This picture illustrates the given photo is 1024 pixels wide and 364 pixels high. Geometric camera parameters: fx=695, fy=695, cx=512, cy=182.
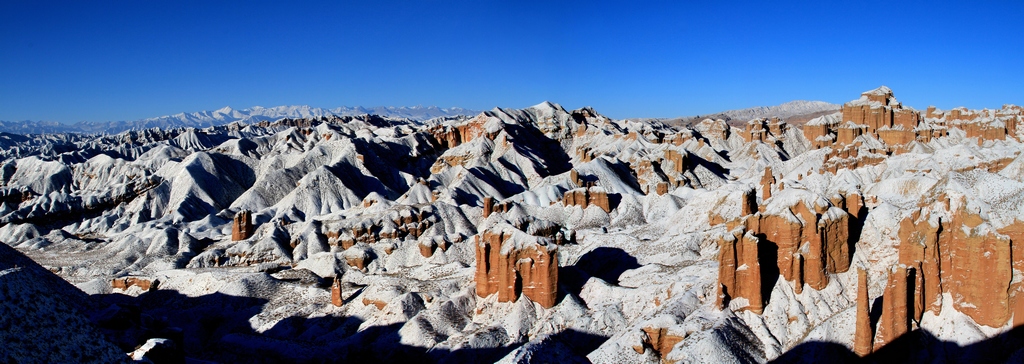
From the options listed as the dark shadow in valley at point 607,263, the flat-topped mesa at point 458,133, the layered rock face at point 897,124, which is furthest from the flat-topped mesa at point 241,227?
the layered rock face at point 897,124

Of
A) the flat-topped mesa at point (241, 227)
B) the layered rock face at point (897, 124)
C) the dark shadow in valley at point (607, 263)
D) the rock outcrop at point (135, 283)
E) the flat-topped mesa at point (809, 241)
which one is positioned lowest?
the rock outcrop at point (135, 283)

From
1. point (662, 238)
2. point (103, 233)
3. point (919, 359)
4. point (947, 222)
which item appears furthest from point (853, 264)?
point (103, 233)

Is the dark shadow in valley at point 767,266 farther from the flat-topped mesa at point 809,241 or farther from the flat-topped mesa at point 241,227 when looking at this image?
the flat-topped mesa at point 241,227

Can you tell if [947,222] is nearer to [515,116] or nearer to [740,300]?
[740,300]

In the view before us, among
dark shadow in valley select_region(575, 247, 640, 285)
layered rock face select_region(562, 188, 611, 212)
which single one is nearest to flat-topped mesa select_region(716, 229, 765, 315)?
dark shadow in valley select_region(575, 247, 640, 285)

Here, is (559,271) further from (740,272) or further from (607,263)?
(740,272)
